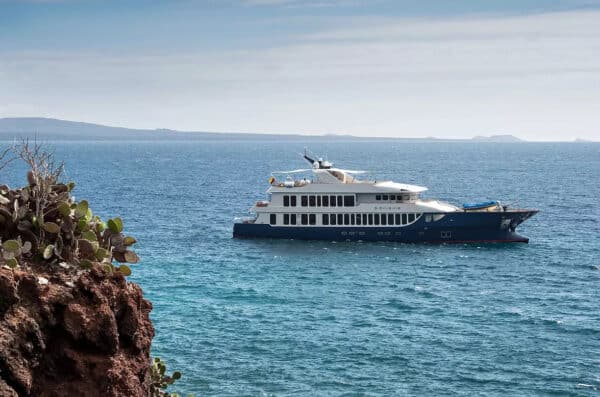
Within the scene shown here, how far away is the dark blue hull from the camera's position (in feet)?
239

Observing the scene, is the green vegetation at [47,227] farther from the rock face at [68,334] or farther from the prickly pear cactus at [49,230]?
the rock face at [68,334]

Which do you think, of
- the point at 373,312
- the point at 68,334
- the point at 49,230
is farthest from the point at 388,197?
the point at 68,334

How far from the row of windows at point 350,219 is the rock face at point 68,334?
197 feet

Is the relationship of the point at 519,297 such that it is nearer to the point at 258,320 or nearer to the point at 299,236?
the point at 258,320

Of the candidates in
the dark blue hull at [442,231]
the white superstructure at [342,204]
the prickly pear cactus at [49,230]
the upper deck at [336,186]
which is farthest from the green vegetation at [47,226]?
the dark blue hull at [442,231]

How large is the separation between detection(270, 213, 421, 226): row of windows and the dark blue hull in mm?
575

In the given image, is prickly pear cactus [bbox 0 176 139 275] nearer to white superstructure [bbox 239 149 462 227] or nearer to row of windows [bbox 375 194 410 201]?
white superstructure [bbox 239 149 462 227]

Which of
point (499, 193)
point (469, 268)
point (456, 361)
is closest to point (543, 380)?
point (456, 361)

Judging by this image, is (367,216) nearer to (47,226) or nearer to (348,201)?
(348,201)

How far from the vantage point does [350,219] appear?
7494cm

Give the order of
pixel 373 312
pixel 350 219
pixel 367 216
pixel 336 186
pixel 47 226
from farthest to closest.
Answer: pixel 336 186
pixel 350 219
pixel 367 216
pixel 373 312
pixel 47 226

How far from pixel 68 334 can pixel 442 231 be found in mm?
62032

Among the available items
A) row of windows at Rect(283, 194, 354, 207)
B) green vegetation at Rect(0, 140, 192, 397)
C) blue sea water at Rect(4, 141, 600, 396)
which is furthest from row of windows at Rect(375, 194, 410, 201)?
green vegetation at Rect(0, 140, 192, 397)

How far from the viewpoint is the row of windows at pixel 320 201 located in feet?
246
